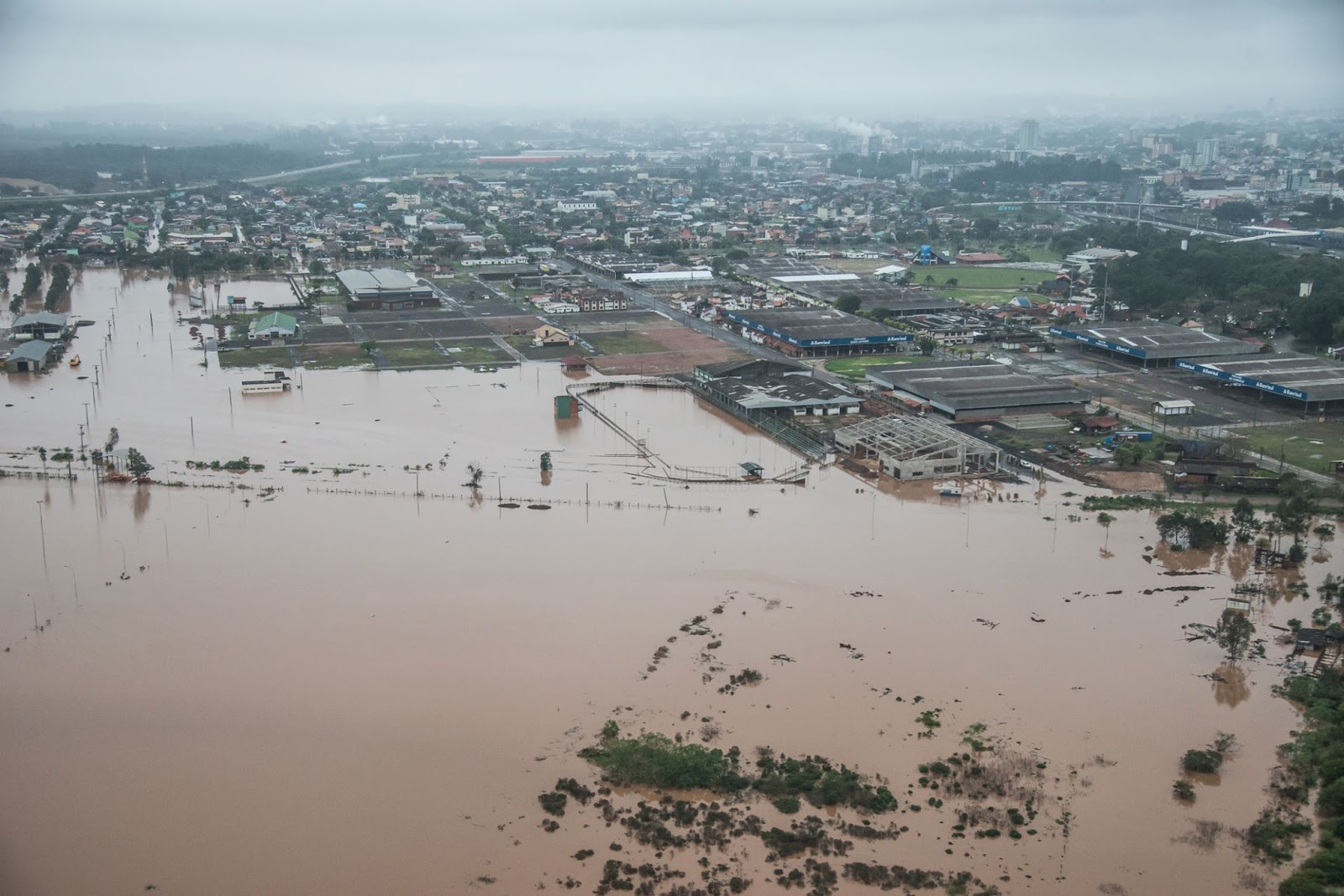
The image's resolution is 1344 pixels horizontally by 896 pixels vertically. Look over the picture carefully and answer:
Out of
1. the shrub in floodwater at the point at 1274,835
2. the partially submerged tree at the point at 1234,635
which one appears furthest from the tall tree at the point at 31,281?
the shrub in floodwater at the point at 1274,835

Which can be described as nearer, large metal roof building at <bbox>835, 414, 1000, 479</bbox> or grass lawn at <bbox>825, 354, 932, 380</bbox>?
large metal roof building at <bbox>835, 414, 1000, 479</bbox>

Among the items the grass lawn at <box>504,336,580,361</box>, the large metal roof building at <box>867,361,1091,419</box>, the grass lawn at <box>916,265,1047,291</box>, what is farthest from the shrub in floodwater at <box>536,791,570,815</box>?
the grass lawn at <box>916,265,1047,291</box>

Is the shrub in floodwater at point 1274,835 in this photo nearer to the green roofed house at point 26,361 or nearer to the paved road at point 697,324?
the paved road at point 697,324

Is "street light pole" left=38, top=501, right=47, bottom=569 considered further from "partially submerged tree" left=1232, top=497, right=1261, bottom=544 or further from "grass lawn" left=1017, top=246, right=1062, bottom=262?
"grass lawn" left=1017, top=246, right=1062, bottom=262

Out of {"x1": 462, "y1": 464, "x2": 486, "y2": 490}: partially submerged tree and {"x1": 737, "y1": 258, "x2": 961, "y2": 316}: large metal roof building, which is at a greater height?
{"x1": 737, "y1": 258, "x2": 961, "y2": 316}: large metal roof building

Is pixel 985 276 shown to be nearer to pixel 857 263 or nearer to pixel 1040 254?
pixel 857 263

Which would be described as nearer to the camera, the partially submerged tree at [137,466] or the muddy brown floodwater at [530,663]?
the muddy brown floodwater at [530,663]

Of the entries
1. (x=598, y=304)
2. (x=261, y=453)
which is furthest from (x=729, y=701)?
(x=598, y=304)
